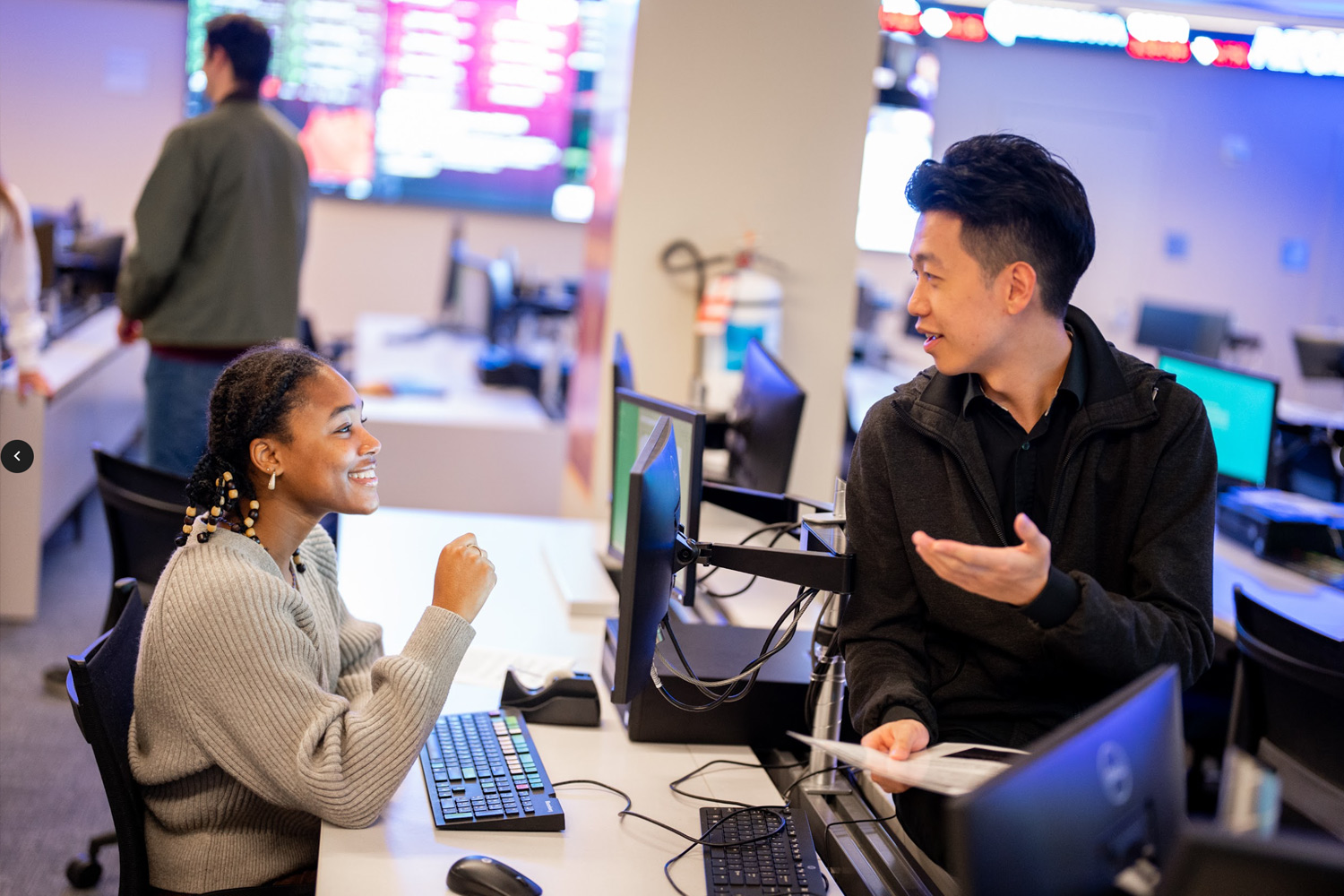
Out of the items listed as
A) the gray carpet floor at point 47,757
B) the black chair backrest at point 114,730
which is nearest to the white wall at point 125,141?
the gray carpet floor at point 47,757

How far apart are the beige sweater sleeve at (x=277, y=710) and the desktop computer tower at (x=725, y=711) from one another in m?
0.40

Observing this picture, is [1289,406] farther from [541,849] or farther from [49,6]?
[49,6]

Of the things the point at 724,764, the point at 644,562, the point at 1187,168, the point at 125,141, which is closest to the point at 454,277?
the point at 125,141

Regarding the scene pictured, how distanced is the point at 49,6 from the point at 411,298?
2.75 meters

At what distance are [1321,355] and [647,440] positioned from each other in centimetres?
517

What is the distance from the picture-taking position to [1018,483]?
1639 millimetres

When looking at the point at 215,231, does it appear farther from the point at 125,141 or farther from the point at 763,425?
the point at 125,141

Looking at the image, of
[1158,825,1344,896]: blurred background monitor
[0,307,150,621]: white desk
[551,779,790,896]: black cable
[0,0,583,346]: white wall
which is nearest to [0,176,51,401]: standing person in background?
[0,307,150,621]: white desk

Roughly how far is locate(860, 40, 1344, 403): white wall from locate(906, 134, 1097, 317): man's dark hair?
7160 millimetres

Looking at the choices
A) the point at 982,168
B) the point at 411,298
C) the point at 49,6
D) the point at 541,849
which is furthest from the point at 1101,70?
the point at 541,849

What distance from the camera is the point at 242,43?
325 cm

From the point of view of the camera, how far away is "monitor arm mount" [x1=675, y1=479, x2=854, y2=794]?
5.17ft

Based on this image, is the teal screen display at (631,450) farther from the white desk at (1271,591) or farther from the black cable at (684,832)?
the white desk at (1271,591)

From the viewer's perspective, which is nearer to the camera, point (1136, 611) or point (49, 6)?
point (1136, 611)
